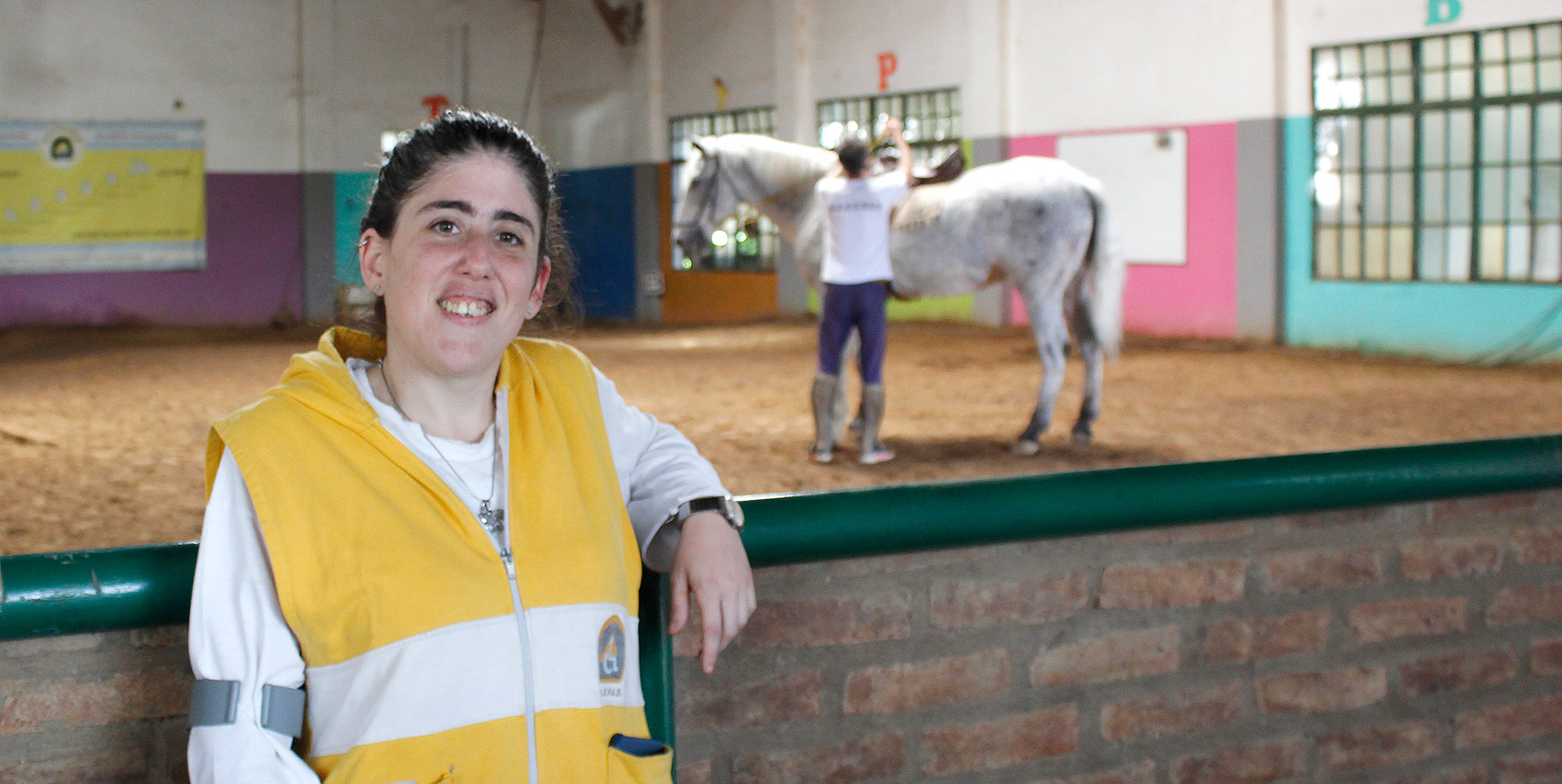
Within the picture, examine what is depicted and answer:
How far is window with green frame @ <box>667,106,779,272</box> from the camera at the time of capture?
15422 millimetres

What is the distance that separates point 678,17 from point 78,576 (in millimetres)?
15452

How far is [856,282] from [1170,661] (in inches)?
158

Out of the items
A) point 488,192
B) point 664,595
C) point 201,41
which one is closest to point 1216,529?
point 664,595

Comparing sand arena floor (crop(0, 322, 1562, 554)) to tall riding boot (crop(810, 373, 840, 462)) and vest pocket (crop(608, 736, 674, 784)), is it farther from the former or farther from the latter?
vest pocket (crop(608, 736, 674, 784))

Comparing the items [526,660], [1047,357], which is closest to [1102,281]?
[1047,357]

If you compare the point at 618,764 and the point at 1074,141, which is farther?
the point at 1074,141

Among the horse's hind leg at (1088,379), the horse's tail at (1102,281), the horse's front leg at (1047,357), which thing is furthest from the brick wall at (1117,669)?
the horse's tail at (1102,281)

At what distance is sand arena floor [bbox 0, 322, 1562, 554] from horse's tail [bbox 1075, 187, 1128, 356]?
52cm

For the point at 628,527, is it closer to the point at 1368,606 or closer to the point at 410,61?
the point at 1368,606

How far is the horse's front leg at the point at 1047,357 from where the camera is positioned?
20.7ft

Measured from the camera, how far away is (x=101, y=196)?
46.1 ft

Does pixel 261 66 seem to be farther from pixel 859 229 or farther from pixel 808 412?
pixel 859 229

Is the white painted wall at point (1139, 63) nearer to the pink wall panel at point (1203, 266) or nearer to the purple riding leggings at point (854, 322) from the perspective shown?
the pink wall panel at point (1203, 266)

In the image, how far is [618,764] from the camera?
131cm
